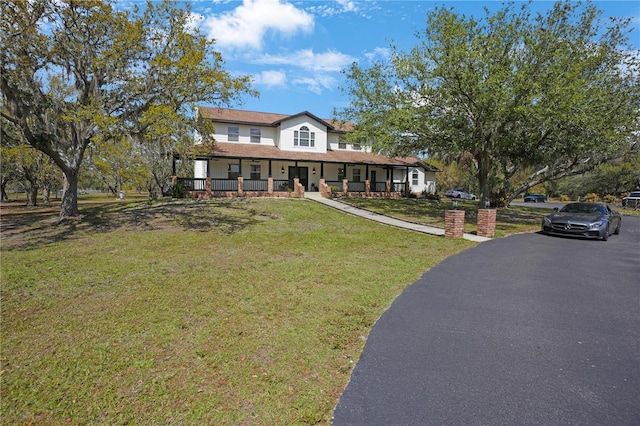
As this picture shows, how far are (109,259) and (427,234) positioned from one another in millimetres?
10535

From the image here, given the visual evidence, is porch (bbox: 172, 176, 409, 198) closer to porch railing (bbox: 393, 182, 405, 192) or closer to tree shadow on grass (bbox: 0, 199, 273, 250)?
porch railing (bbox: 393, 182, 405, 192)

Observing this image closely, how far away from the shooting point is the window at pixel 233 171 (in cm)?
2681

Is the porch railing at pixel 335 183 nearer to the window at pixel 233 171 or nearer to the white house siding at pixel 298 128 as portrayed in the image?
the white house siding at pixel 298 128

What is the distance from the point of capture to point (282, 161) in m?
28.3

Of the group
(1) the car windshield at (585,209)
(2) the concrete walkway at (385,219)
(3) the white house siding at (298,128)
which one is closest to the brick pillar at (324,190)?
(2) the concrete walkway at (385,219)

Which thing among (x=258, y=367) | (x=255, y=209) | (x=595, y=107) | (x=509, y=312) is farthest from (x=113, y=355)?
(x=595, y=107)

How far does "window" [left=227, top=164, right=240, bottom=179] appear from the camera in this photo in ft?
88.0

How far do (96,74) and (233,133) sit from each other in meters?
12.7

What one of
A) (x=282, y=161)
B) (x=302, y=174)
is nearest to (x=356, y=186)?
(x=302, y=174)

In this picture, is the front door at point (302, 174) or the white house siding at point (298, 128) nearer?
the white house siding at point (298, 128)

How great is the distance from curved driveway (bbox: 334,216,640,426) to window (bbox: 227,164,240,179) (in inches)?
868

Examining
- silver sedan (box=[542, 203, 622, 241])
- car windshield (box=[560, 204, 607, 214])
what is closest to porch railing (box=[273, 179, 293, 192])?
silver sedan (box=[542, 203, 622, 241])

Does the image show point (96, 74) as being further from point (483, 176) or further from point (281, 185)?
point (483, 176)

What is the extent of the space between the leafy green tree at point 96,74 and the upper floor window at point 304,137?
38.1 ft
